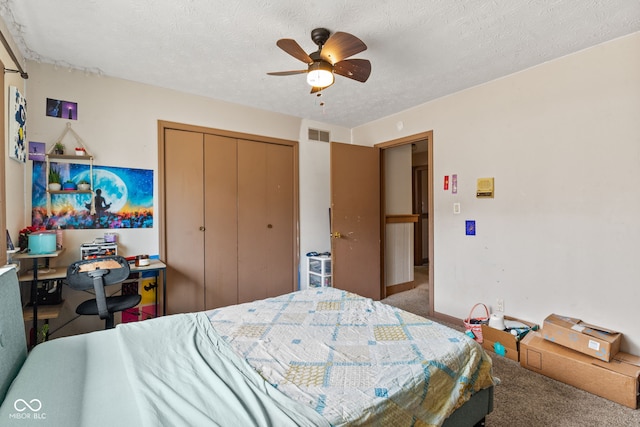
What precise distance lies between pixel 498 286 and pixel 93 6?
3.95 m

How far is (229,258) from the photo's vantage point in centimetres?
360

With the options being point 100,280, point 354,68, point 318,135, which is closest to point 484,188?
point 354,68

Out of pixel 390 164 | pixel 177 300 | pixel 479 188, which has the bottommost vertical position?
pixel 177 300

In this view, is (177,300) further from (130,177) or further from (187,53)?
(187,53)

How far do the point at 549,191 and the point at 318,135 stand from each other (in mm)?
2813

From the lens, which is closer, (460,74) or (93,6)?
(93,6)

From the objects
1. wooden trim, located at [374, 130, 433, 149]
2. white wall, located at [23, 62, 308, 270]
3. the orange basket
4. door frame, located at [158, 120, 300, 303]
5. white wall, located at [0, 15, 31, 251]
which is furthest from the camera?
wooden trim, located at [374, 130, 433, 149]

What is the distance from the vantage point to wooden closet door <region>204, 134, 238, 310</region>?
3447mm

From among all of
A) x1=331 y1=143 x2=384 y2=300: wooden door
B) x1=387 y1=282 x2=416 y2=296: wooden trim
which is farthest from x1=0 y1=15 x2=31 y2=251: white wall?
x1=387 y1=282 x2=416 y2=296: wooden trim

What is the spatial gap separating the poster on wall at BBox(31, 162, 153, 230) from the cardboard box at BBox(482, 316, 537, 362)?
343 cm

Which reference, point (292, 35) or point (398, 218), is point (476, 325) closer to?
point (398, 218)

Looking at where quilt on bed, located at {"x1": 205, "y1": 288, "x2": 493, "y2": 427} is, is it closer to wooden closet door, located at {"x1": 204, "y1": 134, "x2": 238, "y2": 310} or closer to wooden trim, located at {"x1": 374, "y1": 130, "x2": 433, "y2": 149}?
wooden closet door, located at {"x1": 204, "y1": 134, "x2": 238, "y2": 310}

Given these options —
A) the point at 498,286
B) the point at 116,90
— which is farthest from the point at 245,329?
the point at 116,90

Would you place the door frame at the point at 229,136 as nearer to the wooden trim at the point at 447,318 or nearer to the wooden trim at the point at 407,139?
the wooden trim at the point at 407,139
